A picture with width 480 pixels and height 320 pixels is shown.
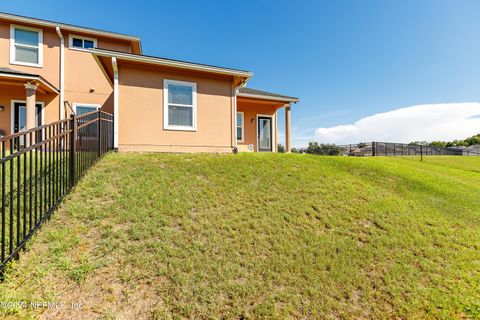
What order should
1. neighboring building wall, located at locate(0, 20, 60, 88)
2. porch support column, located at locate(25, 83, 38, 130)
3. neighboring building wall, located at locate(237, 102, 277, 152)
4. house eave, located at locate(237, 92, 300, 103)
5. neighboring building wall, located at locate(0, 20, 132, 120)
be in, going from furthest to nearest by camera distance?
1. neighboring building wall, located at locate(237, 102, 277, 152)
2. house eave, located at locate(237, 92, 300, 103)
3. neighboring building wall, located at locate(0, 20, 60, 88)
4. neighboring building wall, located at locate(0, 20, 132, 120)
5. porch support column, located at locate(25, 83, 38, 130)

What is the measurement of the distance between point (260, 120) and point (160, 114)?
22.7 feet

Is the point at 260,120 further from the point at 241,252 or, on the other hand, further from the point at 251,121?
the point at 241,252

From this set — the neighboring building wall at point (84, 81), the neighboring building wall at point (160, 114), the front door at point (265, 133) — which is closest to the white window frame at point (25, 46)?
the neighboring building wall at point (84, 81)

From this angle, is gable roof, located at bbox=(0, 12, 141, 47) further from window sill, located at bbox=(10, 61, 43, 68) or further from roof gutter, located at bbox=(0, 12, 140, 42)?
window sill, located at bbox=(10, 61, 43, 68)

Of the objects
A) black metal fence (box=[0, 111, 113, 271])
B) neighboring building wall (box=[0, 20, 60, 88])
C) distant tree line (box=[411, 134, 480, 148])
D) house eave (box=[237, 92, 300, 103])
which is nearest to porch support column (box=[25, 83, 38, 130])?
neighboring building wall (box=[0, 20, 60, 88])

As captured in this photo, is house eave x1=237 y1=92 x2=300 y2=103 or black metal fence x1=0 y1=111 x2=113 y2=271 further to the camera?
house eave x1=237 y1=92 x2=300 y2=103

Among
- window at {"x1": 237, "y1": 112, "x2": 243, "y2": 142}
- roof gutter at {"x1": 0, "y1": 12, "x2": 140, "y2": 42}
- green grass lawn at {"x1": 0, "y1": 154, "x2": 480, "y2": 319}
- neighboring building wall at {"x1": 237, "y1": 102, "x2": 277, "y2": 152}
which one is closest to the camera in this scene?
green grass lawn at {"x1": 0, "y1": 154, "x2": 480, "y2": 319}

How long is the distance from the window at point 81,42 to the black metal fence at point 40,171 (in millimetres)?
7539

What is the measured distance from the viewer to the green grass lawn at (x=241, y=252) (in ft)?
8.23

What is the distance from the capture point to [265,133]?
13.8 metres

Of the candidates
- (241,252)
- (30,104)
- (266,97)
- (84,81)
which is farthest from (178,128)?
(84,81)

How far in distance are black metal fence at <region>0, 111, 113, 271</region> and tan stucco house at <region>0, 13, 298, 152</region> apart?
1.98 metres

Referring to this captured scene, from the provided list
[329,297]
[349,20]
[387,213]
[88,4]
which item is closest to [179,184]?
[329,297]

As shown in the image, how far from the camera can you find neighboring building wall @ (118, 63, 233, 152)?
7.75m
